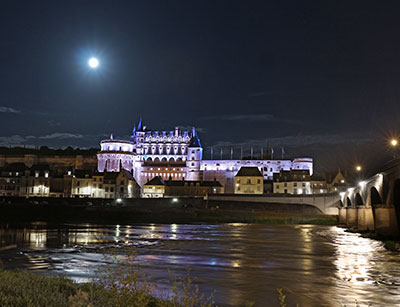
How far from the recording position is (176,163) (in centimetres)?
12912

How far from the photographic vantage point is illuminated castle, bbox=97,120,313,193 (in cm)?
12650

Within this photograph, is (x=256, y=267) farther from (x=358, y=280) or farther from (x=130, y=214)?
(x=130, y=214)

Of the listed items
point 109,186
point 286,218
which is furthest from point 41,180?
point 286,218

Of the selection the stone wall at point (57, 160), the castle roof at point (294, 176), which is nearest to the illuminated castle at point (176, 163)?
the stone wall at point (57, 160)

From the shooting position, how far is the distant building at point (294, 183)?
10144cm

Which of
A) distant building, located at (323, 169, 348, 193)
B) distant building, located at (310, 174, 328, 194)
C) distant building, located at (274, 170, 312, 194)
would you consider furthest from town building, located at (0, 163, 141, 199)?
distant building, located at (323, 169, 348, 193)

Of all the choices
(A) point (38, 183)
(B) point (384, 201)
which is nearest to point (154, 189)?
(A) point (38, 183)

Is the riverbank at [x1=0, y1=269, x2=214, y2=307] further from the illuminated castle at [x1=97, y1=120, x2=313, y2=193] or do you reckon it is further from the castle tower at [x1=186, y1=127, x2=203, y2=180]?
the castle tower at [x1=186, y1=127, x2=203, y2=180]

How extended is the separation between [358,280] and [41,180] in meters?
96.2

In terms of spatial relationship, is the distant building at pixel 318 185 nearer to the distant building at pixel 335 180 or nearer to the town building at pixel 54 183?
the distant building at pixel 335 180

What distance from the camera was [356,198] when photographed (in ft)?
179

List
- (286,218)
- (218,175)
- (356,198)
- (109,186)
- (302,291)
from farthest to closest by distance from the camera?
(218,175) < (109,186) < (286,218) < (356,198) < (302,291)

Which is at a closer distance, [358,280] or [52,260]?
[358,280]

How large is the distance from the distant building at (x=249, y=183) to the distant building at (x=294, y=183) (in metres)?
5.16
